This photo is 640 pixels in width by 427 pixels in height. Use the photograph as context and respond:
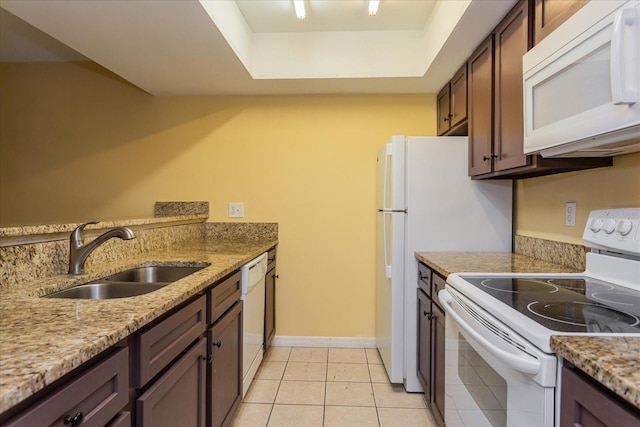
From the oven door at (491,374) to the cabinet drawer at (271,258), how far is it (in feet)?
4.76

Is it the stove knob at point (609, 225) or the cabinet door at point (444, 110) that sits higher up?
the cabinet door at point (444, 110)

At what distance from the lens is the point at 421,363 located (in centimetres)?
205

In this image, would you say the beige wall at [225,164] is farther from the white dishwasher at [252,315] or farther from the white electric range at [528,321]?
the white electric range at [528,321]

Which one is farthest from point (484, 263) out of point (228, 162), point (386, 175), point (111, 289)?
point (228, 162)

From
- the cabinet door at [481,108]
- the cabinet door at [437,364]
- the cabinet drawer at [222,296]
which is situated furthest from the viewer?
the cabinet door at [481,108]

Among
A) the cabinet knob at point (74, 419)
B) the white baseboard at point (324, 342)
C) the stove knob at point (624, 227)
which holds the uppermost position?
the stove knob at point (624, 227)

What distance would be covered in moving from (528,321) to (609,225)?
2.32 ft

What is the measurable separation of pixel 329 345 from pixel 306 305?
37 centimetres

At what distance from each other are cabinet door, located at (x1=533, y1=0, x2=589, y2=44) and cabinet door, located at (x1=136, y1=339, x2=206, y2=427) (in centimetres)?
180

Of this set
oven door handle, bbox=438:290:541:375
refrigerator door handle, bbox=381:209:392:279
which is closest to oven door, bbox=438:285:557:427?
oven door handle, bbox=438:290:541:375

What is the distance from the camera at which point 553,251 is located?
69.7 inches

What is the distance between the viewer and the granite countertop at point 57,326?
0.57 meters

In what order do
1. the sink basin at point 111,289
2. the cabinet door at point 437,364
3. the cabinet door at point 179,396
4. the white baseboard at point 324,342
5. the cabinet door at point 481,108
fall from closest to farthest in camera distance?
the cabinet door at point 179,396 → the sink basin at point 111,289 → the cabinet door at point 437,364 → the cabinet door at point 481,108 → the white baseboard at point 324,342

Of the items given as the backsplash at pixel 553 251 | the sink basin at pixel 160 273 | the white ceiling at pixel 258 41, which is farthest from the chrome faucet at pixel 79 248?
the backsplash at pixel 553 251
